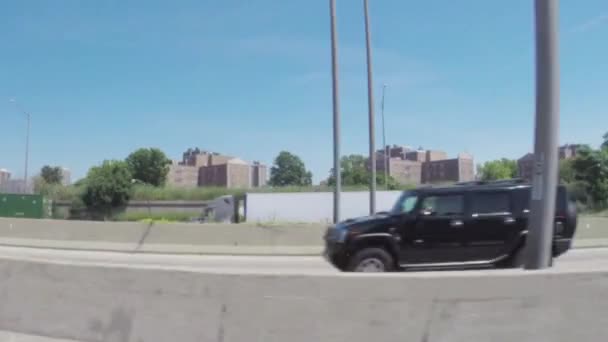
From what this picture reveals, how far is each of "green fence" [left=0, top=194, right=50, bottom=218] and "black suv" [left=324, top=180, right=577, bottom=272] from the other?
41.6 metres

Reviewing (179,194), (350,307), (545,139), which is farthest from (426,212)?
(179,194)

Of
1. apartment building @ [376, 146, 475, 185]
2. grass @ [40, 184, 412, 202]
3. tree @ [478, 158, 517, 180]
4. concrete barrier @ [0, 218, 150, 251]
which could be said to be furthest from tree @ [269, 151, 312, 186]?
concrete barrier @ [0, 218, 150, 251]

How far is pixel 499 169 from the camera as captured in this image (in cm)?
11631

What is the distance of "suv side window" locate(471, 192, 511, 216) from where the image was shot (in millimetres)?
10570

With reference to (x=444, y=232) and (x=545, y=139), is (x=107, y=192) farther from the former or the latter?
(x=545, y=139)

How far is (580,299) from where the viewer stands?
14.7 feet

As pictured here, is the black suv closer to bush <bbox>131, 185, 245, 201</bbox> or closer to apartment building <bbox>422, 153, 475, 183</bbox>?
bush <bbox>131, 185, 245, 201</bbox>

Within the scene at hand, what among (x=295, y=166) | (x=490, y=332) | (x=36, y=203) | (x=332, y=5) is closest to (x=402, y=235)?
(x=490, y=332)

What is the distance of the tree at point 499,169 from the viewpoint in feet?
378

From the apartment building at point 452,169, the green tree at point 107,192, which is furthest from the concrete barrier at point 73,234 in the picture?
the apartment building at point 452,169

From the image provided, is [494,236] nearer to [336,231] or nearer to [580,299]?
[336,231]

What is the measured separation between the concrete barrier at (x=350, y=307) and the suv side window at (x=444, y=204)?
18.8 feet

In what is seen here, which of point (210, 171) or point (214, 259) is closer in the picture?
point (214, 259)

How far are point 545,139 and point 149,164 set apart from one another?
12372cm
